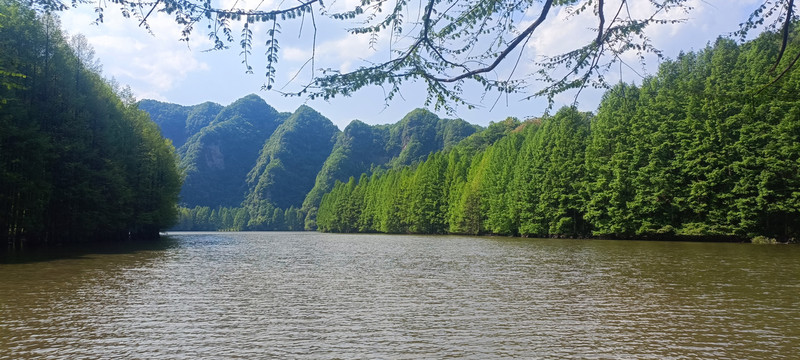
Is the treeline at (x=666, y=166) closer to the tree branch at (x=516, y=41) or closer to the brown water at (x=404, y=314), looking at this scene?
the brown water at (x=404, y=314)

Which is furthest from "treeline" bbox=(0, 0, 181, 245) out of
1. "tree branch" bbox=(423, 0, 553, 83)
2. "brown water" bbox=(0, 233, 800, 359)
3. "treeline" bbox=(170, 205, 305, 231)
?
"treeline" bbox=(170, 205, 305, 231)

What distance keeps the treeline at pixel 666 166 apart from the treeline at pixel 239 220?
113950 mm

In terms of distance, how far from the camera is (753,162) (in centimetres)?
4100

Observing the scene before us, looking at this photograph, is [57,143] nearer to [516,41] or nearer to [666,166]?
[516,41]

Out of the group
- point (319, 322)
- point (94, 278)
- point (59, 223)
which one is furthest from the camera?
point (59, 223)

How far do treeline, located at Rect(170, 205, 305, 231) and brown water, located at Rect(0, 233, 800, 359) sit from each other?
536ft

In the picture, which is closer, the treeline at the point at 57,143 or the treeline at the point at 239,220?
the treeline at the point at 57,143

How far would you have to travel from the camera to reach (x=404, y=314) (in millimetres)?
11367

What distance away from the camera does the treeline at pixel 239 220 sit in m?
180

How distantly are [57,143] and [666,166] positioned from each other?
53.4 m

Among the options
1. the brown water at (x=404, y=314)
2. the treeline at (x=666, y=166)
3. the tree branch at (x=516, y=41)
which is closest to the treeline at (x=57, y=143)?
the brown water at (x=404, y=314)

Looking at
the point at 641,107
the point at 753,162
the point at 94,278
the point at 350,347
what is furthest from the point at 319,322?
the point at 641,107

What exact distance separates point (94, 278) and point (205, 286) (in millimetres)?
4791

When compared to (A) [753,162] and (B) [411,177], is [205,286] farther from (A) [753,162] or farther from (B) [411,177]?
(B) [411,177]
